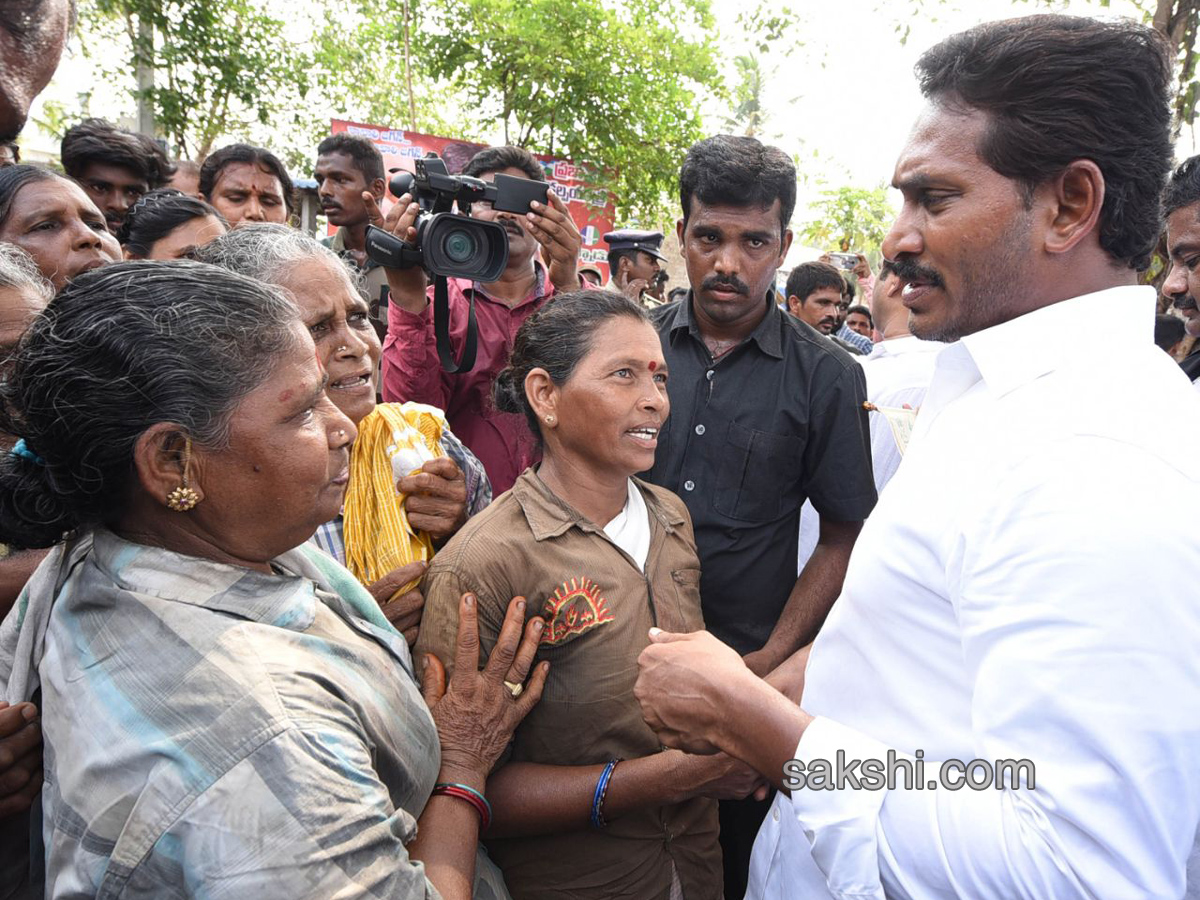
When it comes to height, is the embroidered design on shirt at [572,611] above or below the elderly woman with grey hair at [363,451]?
below

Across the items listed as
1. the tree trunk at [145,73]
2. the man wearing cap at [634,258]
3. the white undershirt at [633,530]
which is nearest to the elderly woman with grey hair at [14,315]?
the white undershirt at [633,530]

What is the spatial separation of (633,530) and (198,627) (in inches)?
45.8

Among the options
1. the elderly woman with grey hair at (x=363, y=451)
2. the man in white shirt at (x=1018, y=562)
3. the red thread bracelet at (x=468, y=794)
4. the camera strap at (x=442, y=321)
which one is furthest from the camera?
the camera strap at (x=442, y=321)

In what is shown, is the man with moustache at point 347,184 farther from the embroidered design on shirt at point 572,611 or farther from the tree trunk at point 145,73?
the tree trunk at point 145,73

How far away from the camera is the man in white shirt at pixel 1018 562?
0.97 m

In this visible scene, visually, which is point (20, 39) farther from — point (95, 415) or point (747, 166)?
point (747, 166)

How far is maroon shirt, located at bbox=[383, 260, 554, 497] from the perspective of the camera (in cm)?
280

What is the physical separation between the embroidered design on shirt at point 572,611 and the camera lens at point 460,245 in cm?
114

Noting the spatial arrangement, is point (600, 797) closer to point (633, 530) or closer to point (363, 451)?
point (633, 530)

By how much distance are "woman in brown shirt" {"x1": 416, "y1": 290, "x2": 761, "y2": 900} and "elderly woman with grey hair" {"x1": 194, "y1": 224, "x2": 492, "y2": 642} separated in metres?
0.15

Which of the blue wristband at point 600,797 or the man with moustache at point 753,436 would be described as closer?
the blue wristband at point 600,797

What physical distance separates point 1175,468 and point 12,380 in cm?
165

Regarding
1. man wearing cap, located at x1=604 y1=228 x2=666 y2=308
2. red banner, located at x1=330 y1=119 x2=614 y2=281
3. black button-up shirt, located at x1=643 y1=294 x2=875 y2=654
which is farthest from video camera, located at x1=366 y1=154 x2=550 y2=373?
red banner, located at x1=330 y1=119 x2=614 y2=281

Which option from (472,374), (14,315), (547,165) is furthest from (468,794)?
(547,165)
